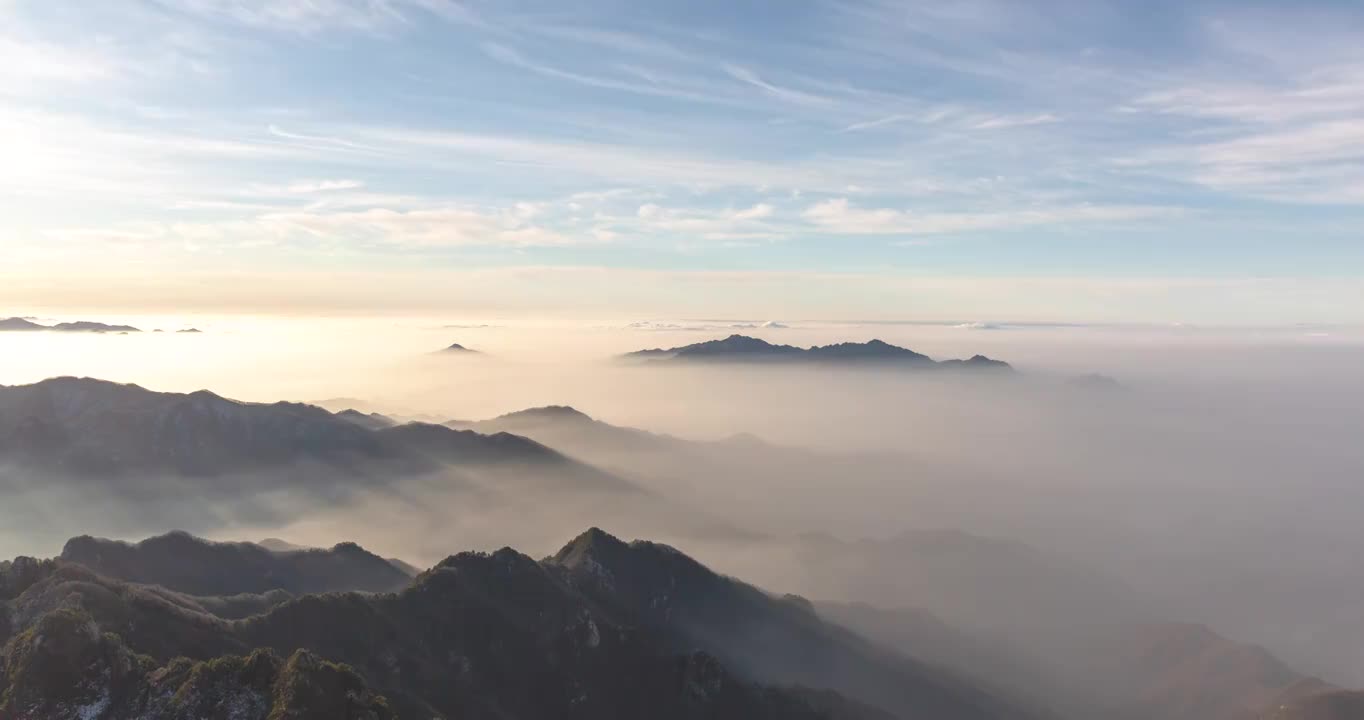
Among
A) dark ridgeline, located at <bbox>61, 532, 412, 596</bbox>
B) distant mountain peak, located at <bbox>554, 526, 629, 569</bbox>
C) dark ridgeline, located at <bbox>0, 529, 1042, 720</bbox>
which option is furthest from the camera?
distant mountain peak, located at <bbox>554, 526, 629, 569</bbox>

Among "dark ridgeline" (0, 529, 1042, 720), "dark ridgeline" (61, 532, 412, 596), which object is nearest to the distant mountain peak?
"dark ridgeline" (0, 529, 1042, 720)

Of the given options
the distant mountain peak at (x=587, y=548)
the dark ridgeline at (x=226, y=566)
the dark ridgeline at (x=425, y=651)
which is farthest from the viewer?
the distant mountain peak at (x=587, y=548)

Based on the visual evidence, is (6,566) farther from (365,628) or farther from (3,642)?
(365,628)

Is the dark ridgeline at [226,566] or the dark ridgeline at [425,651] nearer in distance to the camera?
the dark ridgeline at [425,651]

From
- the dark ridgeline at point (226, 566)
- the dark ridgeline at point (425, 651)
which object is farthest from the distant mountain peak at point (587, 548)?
the dark ridgeline at point (226, 566)

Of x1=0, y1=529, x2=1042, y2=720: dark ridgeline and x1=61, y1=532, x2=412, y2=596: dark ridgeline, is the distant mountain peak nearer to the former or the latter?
x1=0, y1=529, x2=1042, y2=720: dark ridgeline

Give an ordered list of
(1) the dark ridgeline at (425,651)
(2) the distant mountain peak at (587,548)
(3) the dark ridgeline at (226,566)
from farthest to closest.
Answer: (2) the distant mountain peak at (587,548)
(3) the dark ridgeline at (226,566)
(1) the dark ridgeline at (425,651)

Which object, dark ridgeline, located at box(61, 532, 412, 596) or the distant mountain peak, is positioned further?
the distant mountain peak

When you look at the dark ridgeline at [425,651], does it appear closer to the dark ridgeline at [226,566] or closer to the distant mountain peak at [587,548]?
the distant mountain peak at [587,548]

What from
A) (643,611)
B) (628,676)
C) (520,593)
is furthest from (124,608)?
(643,611)
